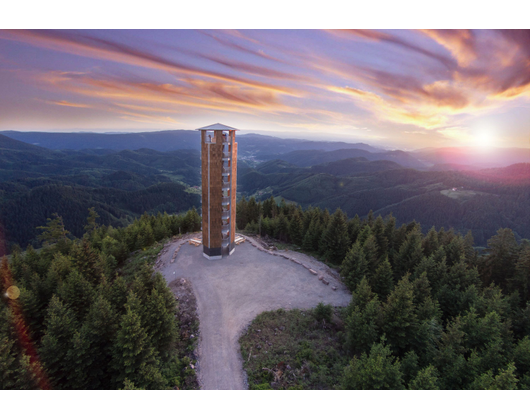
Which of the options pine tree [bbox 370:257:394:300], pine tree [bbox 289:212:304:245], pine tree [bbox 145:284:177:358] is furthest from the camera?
pine tree [bbox 289:212:304:245]

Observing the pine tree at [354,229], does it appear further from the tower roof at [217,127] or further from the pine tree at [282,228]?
the tower roof at [217,127]

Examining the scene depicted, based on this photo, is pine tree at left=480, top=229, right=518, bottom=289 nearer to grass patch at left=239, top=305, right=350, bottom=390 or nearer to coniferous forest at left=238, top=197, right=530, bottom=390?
coniferous forest at left=238, top=197, right=530, bottom=390

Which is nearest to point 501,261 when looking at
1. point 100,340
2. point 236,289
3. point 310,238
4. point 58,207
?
point 310,238

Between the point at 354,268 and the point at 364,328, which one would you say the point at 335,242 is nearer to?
the point at 354,268

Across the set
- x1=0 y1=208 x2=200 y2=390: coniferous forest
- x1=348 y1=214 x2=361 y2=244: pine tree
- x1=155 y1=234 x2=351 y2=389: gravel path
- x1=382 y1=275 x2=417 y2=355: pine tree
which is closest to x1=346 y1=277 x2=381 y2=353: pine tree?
x1=382 y1=275 x2=417 y2=355: pine tree

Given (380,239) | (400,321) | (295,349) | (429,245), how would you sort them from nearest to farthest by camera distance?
(400,321) → (295,349) → (429,245) → (380,239)

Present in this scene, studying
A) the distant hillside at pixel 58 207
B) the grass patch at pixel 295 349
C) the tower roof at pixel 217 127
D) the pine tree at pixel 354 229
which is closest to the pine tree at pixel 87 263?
the grass patch at pixel 295 349

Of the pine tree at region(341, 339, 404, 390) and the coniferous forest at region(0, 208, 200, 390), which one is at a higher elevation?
the pine tree at region(341, 339, 404, 390)
